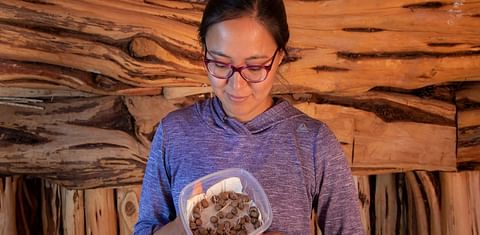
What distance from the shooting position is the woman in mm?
1014

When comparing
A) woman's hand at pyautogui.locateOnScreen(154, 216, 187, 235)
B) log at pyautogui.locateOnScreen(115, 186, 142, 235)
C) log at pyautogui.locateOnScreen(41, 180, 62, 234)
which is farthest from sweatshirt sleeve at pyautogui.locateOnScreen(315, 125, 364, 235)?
log at pyautogui.locateOnScreen(41, 180, 62, 234)

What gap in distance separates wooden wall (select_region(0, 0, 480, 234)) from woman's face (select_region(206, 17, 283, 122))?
0.55 m

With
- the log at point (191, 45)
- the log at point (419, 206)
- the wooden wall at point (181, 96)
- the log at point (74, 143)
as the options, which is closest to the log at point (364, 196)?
the wooden wall at point (181, 96)

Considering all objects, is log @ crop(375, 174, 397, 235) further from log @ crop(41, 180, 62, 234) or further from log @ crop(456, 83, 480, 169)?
log @ crop(41, 180, 62, 234)

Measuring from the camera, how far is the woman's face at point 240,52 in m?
1.00

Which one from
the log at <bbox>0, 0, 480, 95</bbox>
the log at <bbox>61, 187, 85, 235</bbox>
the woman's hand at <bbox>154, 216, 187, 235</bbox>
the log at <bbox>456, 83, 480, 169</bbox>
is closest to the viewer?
the woman's hand at <bbox>154, 216, 187, 235</bbox>

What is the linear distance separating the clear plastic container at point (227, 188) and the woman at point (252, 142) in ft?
0.14

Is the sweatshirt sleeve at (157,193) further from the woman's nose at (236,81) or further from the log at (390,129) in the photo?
the log at (390,129)

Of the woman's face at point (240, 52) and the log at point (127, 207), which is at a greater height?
the woman's face at point (240, 52)

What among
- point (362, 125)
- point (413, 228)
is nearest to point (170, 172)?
point (362, 125)

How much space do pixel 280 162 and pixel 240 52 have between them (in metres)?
0.21

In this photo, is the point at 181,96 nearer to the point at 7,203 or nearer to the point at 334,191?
the point at 7,203

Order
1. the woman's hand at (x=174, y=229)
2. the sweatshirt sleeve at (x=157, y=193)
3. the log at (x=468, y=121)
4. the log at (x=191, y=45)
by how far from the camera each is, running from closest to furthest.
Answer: the woman's hand at (x=174, y=229)
the sweatshirt sleeve at (x=157, y=193)
the log at (x=191, y=45)
the log at (x=468, y=121)

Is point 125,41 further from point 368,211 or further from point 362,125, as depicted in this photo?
point 368,211
